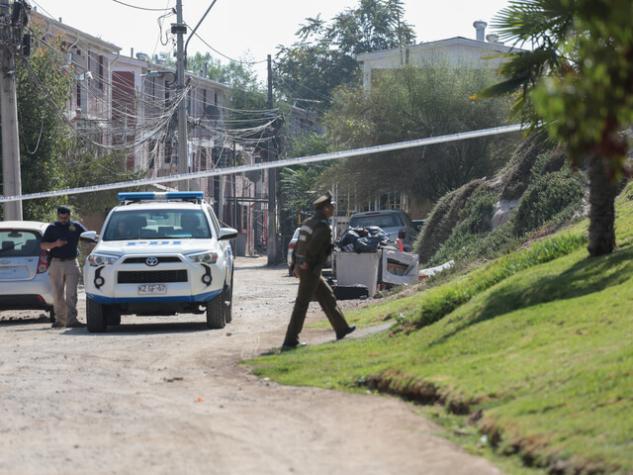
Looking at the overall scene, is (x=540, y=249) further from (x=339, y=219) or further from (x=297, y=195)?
(x=297, y=195)

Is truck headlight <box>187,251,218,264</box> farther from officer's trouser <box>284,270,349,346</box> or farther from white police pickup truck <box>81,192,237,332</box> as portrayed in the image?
officer's trouser <box>284,270,349,346</box>

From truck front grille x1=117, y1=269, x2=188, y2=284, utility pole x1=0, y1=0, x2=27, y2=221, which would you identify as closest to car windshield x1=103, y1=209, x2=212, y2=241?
truck front grille x1=117, y1=269, x2=188, y2=284

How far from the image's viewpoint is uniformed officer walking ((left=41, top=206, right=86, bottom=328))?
740 inches

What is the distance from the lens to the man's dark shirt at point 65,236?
18.8 metres

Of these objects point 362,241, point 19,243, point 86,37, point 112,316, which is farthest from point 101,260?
point 86,37

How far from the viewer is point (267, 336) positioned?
1648 cm

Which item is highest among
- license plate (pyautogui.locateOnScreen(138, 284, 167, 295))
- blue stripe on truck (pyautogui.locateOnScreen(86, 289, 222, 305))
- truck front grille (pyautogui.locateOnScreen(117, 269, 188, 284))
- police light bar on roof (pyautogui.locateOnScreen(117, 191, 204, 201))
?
police light bar on roof (pyautogui.locateOnScreen(117, 191, 204, 201))

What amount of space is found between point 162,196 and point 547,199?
7.87 meters

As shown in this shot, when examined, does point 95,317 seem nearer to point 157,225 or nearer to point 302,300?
point 157,225

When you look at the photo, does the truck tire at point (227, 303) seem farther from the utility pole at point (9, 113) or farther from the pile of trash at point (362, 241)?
the utility pole at point (9, 113)

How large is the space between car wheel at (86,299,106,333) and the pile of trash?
Answer: 915 centimetres

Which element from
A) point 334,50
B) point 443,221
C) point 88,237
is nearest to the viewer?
point 88,237

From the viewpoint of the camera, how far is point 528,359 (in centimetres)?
952

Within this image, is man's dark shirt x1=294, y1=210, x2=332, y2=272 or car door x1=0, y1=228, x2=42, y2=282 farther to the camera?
car door x1=0, y1=228, x2=42, y2=282
